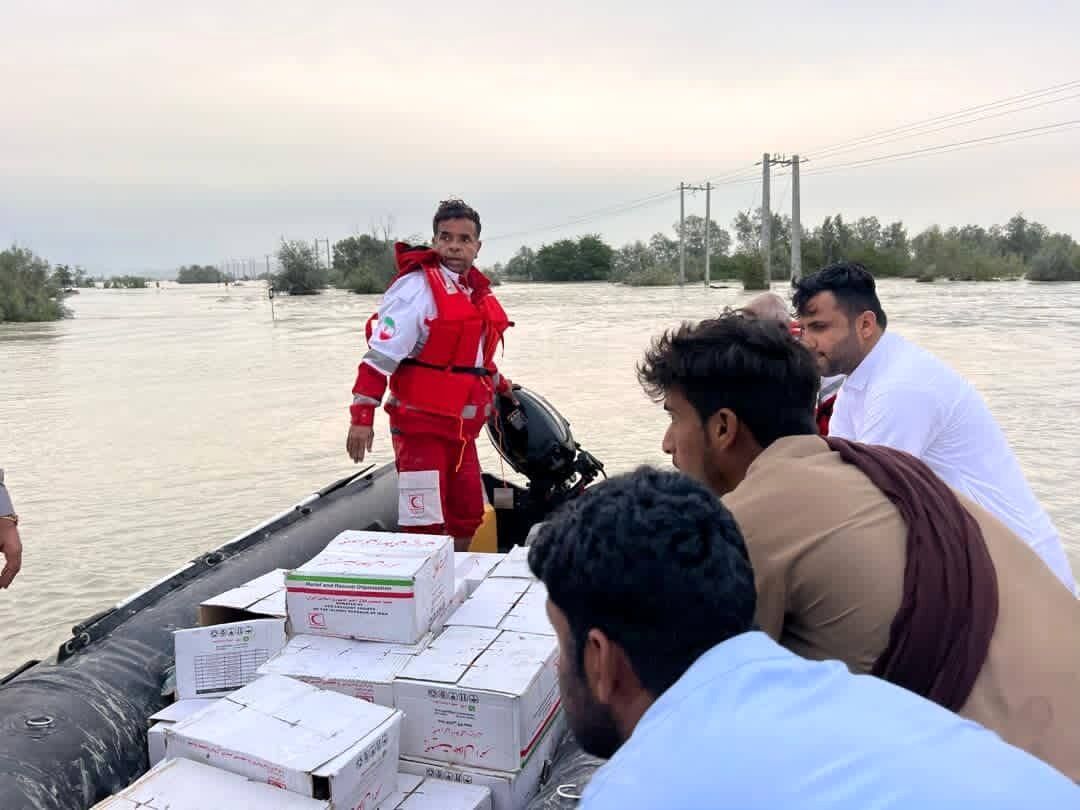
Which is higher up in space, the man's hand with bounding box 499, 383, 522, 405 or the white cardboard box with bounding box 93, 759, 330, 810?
the man's hand with bounding box 499, 383, 522, 405

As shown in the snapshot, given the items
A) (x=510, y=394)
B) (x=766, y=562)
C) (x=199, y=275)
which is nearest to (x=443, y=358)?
(x=510, y=394)

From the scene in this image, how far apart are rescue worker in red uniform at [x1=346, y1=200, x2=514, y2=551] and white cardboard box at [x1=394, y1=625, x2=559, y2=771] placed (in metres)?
1.36

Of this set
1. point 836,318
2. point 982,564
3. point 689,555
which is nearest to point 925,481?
point 982,564

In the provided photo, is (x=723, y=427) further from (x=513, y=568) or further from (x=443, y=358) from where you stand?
(x=443, y=358)

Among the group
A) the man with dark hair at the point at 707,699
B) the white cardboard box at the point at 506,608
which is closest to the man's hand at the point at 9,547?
the white cardboard box at the point at 506,608

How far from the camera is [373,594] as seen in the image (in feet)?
6.46

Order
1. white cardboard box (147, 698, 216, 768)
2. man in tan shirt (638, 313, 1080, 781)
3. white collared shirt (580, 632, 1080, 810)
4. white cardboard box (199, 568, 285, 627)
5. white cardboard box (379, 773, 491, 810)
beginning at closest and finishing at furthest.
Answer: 1. white collared shirt (580, 632, 1080, 810)
2. man in tan shirt (638, 313, 1080, 781)
3. white cardboard box (379, 773, 491, 810)
4. white cardboard box (147, 698, 216, 768)
5. white cardboard box (199, 568, 285, 627)

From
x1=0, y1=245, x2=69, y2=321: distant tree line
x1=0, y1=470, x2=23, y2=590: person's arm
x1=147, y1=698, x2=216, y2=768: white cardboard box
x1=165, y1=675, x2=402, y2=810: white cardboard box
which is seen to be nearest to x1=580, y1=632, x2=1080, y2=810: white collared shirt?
x1=165, y1=675, x2=402, y2=810: white cardboard box

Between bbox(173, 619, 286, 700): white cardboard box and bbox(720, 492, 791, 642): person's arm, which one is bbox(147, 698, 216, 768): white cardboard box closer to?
bbox(173, 619, 286, 700): white cardboard box

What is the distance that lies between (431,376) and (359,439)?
0.35 metres

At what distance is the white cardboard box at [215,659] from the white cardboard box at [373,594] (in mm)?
123

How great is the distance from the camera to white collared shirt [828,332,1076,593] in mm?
2150

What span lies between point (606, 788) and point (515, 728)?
1.10m

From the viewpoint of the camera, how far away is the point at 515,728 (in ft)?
5.71
